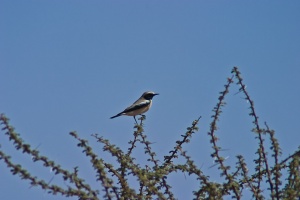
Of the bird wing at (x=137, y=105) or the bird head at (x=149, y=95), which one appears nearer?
the bird wing at (x=137, y=105)

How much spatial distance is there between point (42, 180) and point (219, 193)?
1.61 meters

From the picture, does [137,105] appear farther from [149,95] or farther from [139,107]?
[149,95]

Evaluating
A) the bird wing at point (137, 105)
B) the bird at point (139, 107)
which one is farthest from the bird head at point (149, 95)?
the bird wing at point (137, 105)

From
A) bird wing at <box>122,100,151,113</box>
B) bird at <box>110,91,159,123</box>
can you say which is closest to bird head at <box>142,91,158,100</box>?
bird at <box>110,91,159,123</box>

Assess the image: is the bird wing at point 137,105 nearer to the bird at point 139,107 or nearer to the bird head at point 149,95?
the bird at point 139,107

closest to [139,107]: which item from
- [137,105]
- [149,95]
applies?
[137,105]

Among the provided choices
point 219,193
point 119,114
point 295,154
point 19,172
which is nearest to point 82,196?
point 19,172

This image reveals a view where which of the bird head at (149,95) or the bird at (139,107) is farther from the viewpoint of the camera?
the bird head at (149,95)

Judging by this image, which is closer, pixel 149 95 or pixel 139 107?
pixel 139 107

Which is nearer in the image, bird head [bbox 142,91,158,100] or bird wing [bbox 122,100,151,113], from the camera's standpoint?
bird wing [bbox 122,100,151,113]

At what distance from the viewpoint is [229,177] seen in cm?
527

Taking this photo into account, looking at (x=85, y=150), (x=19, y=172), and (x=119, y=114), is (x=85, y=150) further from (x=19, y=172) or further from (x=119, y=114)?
(x=119, y=114)

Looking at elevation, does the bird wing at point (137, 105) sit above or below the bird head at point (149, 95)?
below

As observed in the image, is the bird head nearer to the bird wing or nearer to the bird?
the bird
